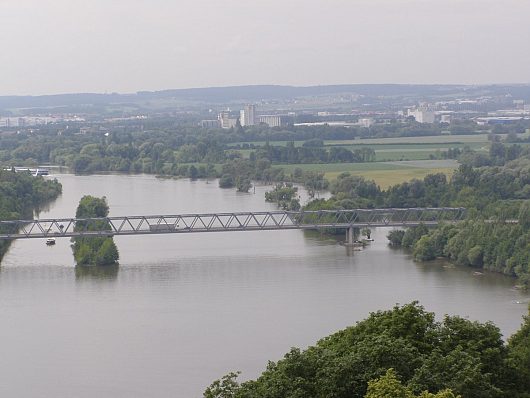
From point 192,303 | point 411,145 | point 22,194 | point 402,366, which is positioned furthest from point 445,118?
point 402,366

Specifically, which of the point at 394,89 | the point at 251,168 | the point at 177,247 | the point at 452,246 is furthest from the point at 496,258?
the point at 394,89

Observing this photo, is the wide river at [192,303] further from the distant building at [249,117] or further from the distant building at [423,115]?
the distant building at [249,117]

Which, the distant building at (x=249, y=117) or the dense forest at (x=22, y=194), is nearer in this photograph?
the dense forest at (x=22, y=194)

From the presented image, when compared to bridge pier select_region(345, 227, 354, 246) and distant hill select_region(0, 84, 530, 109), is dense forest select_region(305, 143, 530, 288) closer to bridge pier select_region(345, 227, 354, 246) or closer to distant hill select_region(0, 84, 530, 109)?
bridge pier select_region(345, 227, 354, 246)

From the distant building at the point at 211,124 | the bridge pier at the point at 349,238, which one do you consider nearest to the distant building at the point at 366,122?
the distant building at the point at 211,124

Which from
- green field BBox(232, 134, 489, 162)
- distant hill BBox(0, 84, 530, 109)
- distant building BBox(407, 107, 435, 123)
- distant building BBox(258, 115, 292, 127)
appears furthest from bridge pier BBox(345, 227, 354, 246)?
distant hill BBox(0, 84, 530, 109)

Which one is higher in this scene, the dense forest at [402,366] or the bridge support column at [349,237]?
the dense forest at [402,366]

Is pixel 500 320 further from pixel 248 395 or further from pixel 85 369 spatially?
pixel 248 395
